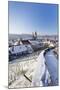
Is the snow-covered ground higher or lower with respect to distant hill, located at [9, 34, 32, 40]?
lower

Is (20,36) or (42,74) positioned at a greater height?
(20,36)

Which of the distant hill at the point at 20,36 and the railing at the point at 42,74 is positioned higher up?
the distant hill at the point at 20,36

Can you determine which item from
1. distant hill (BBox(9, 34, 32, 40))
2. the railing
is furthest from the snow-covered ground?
distant hill (BBox(9, 34, 32, 40))

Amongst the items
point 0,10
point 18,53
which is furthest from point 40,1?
point 18,53

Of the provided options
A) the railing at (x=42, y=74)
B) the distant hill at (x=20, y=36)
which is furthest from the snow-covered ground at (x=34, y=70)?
the distant hill at (x=20, y=36)

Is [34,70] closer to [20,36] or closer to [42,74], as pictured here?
[42,74]

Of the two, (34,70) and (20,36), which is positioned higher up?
(20,36)

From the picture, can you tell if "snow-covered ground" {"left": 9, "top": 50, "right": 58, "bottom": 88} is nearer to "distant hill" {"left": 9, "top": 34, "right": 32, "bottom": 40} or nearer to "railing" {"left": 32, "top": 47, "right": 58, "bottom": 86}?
"railing" {"left": 32, "top": 47, "right": 58, "bottom": 86}

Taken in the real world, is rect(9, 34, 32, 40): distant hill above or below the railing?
above

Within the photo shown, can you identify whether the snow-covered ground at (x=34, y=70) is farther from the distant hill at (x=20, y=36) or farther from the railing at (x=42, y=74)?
the distant hill at (x=20, y=36)

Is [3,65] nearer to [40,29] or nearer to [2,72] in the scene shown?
[2,72]

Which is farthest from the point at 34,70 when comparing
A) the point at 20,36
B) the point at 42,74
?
the point at 20,36
